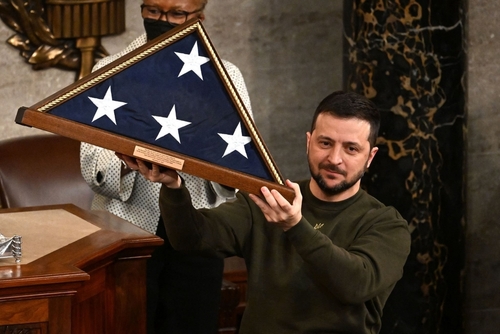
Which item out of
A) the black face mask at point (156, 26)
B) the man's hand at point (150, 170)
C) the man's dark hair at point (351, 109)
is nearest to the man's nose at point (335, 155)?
the man's dark hair at point (351, 109)

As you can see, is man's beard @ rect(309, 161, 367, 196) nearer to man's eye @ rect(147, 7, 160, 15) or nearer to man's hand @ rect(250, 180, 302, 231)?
man's hand @ rect(250, 180, 302, 231)

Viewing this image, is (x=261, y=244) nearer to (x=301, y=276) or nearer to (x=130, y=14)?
(x=301, y=276)

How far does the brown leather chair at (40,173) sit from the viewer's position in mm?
4855

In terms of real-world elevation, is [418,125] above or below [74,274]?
above

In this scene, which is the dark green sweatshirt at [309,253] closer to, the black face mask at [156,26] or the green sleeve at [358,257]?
the green sleeve at [358,257]

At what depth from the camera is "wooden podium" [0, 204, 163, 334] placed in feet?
9.16

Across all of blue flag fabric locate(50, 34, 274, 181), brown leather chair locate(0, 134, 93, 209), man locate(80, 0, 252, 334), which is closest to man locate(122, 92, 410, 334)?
blue flag fabric locate(50, 34, 274, 181)

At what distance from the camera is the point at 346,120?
293 centimetres

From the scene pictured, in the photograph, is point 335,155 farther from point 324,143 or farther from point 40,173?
point 40,173

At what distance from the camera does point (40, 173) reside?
4926 millimetres

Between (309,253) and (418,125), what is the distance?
234cm

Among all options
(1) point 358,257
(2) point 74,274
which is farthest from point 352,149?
(2) point 74,274

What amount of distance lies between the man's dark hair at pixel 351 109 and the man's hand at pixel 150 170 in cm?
51

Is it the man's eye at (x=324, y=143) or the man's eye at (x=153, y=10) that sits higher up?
the man's eye at (x=153, y=10)
